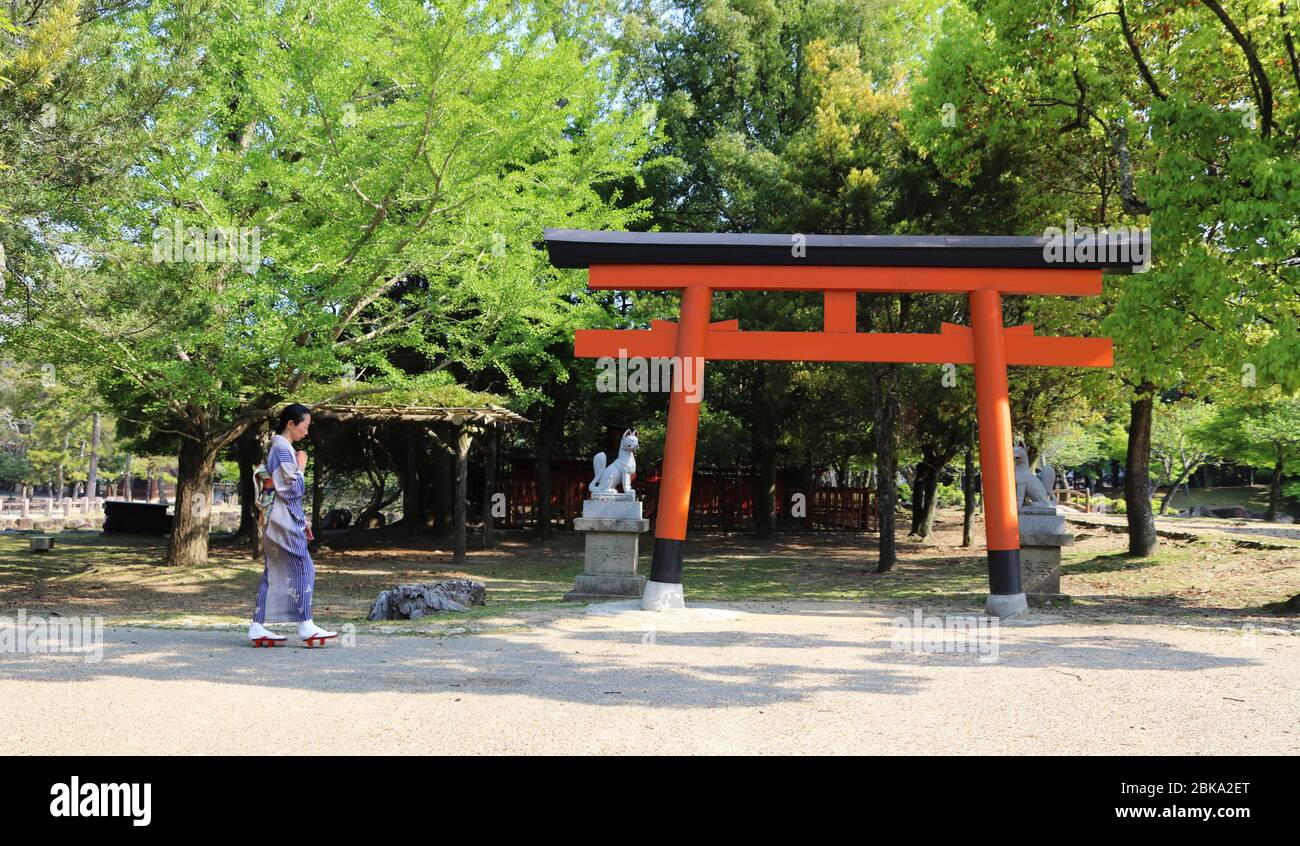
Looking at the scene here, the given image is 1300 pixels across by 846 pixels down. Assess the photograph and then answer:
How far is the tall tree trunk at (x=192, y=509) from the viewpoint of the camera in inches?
637

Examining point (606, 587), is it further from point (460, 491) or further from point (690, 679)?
point (460, 491)

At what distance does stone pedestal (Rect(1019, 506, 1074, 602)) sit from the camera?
11297 millimetres

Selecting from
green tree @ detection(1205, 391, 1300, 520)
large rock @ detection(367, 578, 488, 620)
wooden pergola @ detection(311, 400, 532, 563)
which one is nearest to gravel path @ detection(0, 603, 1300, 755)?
large rock @ detection(367, 578, 488, 620)

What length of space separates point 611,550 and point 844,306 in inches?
159

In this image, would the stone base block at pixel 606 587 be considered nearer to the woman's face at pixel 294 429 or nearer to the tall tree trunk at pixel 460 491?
the woman's face at pixel 294 429

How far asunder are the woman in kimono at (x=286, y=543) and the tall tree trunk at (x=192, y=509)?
32.7 feet

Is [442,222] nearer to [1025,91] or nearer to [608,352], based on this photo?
[608,352]

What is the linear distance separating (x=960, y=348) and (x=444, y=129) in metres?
6.35

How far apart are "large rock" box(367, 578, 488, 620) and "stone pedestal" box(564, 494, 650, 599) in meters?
1.79

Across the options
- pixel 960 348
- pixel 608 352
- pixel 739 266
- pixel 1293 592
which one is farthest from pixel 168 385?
pixel 1293 592

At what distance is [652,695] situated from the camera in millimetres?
5586

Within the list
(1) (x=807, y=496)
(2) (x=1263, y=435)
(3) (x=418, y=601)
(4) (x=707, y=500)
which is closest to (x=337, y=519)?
(4) (x=707, y=500)

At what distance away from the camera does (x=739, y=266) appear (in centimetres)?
1029

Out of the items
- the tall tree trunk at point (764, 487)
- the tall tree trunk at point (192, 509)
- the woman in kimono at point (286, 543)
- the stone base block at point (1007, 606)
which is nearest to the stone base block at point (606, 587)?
the stone base block at point (1007, 606)
